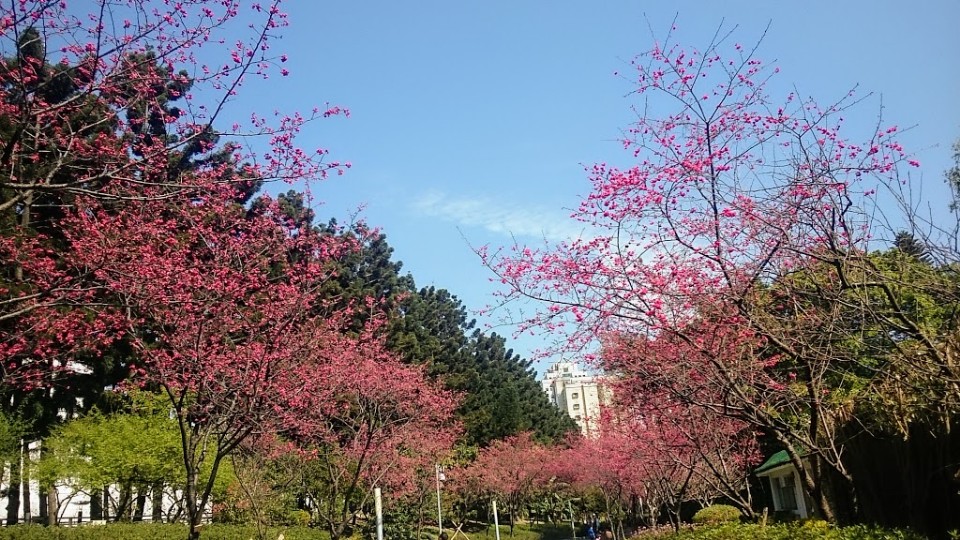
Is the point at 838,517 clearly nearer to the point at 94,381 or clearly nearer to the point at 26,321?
the point at 26,321

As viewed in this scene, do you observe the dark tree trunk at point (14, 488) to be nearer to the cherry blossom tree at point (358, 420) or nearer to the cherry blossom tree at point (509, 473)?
the cherry blossom tree at point (358, 420)

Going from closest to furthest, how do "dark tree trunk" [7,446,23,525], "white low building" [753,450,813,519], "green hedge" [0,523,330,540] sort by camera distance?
"green hedge" [0,523,330,540] → "dark tree trunk" [7,446,23,525] → "white low building" [753,450,813,519]

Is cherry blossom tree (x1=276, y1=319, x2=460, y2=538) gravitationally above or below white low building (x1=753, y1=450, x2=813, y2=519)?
above

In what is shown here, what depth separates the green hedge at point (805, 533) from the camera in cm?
514

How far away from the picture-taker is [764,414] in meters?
6.65

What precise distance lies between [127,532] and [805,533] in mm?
13167

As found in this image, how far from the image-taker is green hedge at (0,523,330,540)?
1331 centimetres

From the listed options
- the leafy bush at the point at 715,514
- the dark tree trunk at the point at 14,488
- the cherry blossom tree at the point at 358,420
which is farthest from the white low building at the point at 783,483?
the dark tree trunk at the point at 14,488

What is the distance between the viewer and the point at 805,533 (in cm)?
622

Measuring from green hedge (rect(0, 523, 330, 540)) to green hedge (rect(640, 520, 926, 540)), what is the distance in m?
9.68

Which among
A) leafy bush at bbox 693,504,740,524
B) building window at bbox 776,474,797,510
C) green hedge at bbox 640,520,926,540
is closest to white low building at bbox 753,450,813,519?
building window at bbox 776,474,797,510

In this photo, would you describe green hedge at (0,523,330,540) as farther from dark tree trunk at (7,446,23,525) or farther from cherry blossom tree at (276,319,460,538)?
dark tree trunk at (7,446,23,525)

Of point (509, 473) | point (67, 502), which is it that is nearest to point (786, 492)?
point (509, 473)

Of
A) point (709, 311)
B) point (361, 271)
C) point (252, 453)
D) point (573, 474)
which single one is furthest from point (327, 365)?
point (573, 474)
